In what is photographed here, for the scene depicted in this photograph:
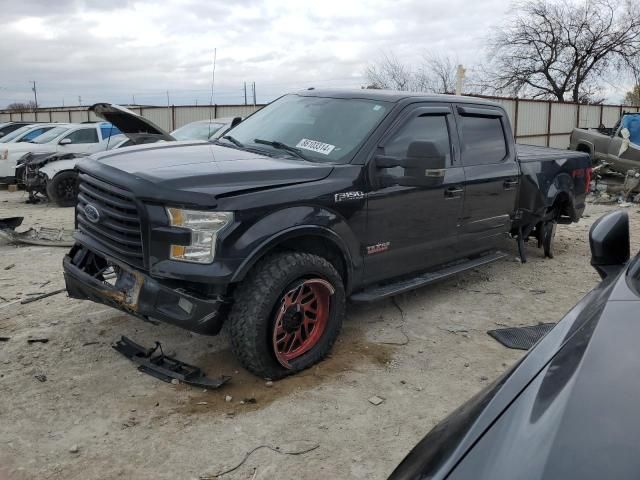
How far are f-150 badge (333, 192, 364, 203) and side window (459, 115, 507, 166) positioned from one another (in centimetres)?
147

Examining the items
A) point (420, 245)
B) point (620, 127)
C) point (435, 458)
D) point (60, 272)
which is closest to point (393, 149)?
point (420, 245)

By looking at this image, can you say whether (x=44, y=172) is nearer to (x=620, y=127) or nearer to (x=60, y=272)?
(x=60, y=272)

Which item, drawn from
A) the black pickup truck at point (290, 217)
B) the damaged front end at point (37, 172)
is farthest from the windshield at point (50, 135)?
the black pickup truck at point (290, 217)

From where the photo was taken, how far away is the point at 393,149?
4410 millimetres

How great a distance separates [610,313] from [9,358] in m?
3.89

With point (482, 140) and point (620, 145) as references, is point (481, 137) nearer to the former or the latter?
point (482, 140)

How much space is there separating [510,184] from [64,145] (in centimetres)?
1108

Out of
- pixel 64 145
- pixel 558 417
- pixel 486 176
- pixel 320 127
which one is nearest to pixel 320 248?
pixel 320 127

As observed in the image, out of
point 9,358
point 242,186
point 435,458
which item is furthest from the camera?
point 9,358

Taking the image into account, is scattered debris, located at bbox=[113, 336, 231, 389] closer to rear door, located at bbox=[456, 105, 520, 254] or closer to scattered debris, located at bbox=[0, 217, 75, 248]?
rear door, located at bbox=[456, 105, 520, 254]

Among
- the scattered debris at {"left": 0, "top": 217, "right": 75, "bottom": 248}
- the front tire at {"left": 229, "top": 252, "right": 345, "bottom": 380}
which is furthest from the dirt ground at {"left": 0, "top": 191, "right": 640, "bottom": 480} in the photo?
the scattered debris at {"left": 0, "top": 217, "right": 75, "bottom": 248}

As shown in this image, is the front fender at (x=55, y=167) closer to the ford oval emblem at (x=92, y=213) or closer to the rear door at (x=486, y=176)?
the ford oval emblem at (x=92, y=213)

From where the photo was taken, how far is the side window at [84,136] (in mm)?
13648

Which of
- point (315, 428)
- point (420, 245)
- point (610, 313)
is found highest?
point (610, 313)
